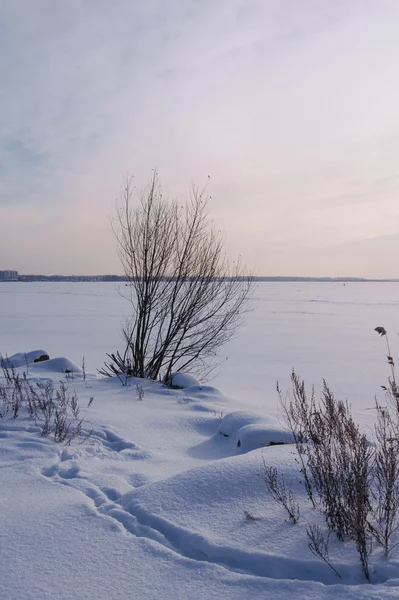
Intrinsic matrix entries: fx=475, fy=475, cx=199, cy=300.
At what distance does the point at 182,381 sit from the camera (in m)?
8.77

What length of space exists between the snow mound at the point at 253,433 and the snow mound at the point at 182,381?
3138mm

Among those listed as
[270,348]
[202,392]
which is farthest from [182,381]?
[270,348]

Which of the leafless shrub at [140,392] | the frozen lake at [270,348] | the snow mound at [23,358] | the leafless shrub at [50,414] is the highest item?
the leafless shrub at [50,414]

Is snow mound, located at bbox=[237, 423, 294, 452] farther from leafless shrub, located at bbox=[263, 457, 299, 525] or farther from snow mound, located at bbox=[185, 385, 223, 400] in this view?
snow mound, located at bbox=[185, 385, 223, 400]

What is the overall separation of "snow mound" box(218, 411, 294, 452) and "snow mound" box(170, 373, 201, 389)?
10.3ft

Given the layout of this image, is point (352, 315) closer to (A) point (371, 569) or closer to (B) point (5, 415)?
(B) point (5, 415)

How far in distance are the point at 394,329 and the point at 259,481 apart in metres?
18.2

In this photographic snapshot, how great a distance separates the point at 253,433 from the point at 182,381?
155 inches

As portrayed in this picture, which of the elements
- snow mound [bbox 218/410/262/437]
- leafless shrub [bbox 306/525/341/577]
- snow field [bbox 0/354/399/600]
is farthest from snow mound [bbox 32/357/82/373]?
leafless shrub [bbox 306/525/341/577]

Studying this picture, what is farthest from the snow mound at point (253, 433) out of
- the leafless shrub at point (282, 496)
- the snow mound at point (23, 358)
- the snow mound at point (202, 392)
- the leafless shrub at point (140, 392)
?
the snow mound at point (23, 358)

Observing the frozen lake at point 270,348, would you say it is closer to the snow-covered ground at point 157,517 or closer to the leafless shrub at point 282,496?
the snow-covered ground at point 157,517

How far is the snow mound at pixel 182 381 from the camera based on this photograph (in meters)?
8.72

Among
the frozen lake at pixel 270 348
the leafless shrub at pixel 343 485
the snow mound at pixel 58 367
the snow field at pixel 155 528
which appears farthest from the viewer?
the frozen lake at pixel 270 348

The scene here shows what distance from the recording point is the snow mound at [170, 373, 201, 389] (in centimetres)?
872
